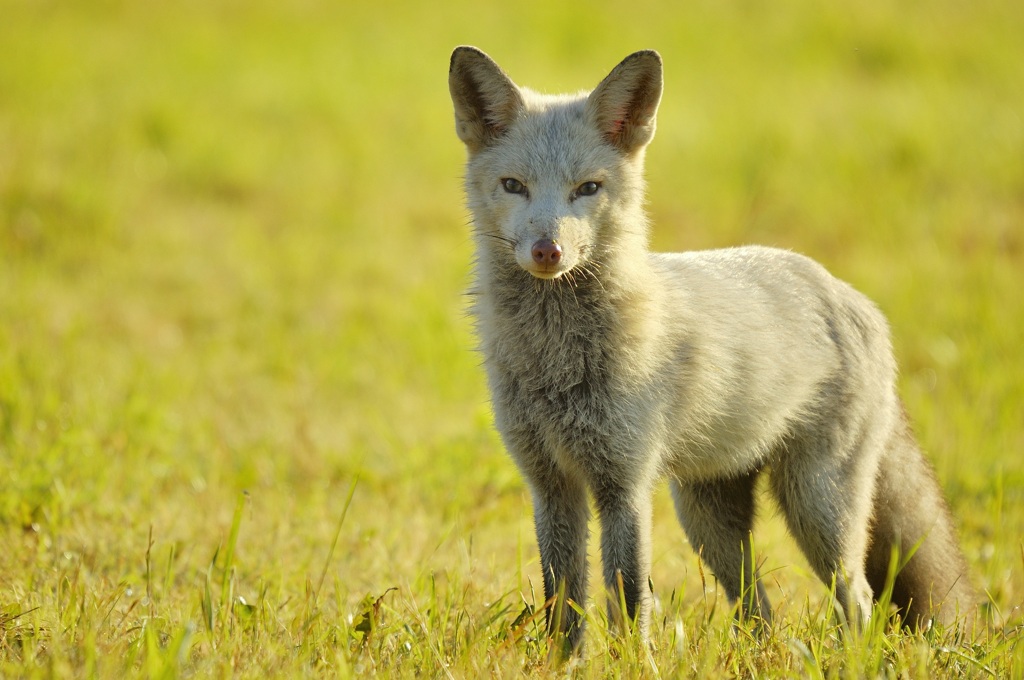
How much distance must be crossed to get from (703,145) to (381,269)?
4.08m

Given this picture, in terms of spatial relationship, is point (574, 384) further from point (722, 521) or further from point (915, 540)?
point (915, 540)

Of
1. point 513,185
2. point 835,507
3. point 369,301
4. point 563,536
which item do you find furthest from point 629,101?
point 369,301

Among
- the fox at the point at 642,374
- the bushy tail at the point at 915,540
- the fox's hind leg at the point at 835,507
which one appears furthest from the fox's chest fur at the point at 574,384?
the bushy tail at the point at 915,540

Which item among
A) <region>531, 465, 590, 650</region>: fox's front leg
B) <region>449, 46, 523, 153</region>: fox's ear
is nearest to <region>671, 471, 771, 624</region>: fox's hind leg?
<region>531, 465, 590, 650</region>: fox's front leg

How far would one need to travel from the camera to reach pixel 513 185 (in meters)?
3.65

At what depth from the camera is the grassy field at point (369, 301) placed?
3.44 metres

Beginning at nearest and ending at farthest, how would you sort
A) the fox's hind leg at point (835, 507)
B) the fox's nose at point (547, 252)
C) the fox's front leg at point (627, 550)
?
the fox's nose at point (547, 252) < the fox's front leg at point (627, 550) < the fox's hind leg at point (835, 507)

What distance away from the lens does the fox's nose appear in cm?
328

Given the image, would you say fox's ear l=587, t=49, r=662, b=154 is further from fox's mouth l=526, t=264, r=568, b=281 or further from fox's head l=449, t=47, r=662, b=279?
fox's mouth l=526, t=264, r=568, b=281

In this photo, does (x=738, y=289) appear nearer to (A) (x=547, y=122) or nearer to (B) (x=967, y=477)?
(A) (x=547, y=122)

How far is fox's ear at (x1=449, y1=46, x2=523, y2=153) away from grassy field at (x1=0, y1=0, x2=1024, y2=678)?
1.50 metres

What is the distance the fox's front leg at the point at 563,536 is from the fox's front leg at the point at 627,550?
169 mm

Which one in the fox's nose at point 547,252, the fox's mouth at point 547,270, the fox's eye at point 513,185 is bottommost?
the fox's mouth at point 547,270

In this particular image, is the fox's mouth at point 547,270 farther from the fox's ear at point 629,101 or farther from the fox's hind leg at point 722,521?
the fox's hind leg at point 722,521
